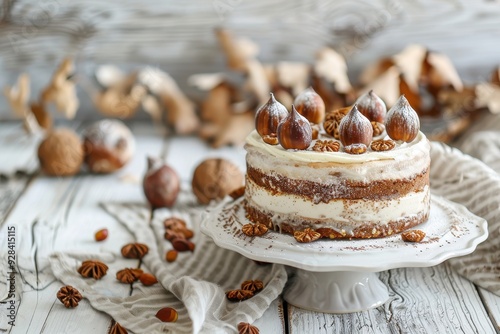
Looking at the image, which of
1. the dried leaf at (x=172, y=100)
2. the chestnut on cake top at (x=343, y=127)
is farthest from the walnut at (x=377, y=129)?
the dried leaf at (x=172, y=100)

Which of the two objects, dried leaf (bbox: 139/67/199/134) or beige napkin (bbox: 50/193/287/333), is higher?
beige napkin (bbox: 50/193/287/333)

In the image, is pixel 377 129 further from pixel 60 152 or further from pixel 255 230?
pixel 60 152

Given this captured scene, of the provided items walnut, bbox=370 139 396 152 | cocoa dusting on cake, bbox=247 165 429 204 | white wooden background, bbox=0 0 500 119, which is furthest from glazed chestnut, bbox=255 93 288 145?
white wooden background, bbox=0 0 500 119

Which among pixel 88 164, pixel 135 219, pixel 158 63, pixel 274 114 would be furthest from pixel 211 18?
pixel 274 114

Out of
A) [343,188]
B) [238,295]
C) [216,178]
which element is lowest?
[216,178]

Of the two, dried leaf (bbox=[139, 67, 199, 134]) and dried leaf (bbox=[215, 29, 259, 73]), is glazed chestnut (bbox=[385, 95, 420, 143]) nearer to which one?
dried leaf (bbox=[215, 29, 259, 73])

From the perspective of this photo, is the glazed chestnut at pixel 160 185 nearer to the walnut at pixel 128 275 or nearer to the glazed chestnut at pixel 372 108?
the walnut at pixel 128 275

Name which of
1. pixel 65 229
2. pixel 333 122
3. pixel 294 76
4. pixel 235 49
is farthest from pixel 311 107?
pixel 235 49
